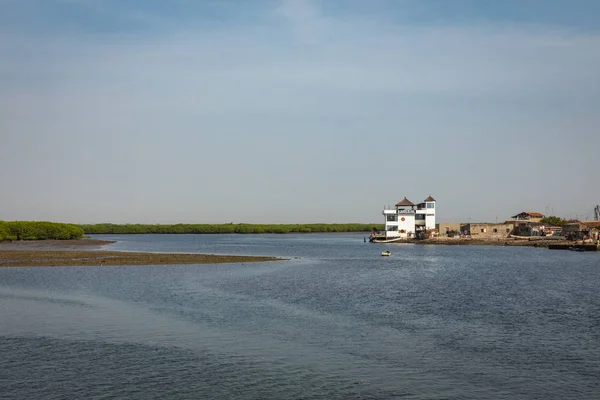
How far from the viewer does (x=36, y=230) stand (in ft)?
533

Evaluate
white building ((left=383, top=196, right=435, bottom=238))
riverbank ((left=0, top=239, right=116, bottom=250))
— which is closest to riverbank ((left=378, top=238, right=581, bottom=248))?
white building ((left=383, top=196, right=435, bottom=238))

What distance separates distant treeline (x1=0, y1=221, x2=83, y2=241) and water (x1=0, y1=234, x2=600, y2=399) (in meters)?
114

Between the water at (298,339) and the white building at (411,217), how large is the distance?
270 ft

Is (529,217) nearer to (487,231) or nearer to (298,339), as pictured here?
(487,231)

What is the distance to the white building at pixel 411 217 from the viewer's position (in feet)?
450

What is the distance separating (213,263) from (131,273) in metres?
16.6

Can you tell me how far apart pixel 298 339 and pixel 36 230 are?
152 metres

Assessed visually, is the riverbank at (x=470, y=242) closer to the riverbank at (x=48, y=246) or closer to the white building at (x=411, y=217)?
the white building at (x=411, y=217)

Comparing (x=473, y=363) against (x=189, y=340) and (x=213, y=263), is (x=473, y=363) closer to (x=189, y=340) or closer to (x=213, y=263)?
(x=189, y=340)

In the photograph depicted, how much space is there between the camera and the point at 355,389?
20719 mm

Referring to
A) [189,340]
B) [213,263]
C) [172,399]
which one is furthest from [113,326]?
[213,263]

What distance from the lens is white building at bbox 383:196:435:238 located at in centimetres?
13726

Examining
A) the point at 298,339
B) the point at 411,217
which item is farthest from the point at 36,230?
the point at 298,339

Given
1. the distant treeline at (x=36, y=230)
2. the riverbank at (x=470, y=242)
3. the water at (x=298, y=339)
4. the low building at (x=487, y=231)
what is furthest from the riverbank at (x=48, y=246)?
the low building at (x=487, y=231)
